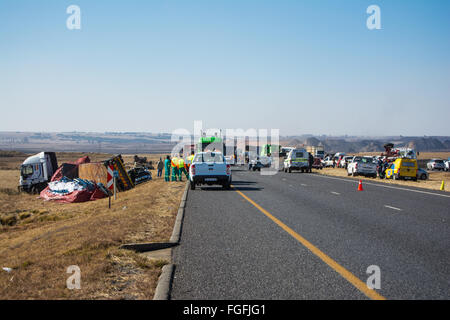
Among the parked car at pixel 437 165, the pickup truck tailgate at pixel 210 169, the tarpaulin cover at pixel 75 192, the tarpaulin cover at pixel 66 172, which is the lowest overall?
the parked car at pixel 437 165

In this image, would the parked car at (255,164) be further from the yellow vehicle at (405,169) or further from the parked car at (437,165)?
the parked car at (437,165)

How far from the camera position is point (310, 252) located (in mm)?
7590

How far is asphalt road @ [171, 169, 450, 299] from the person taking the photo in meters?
5.52

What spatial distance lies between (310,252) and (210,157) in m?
15.3

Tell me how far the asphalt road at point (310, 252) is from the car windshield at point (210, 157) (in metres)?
8.11

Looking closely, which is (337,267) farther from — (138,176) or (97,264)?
(138,176)

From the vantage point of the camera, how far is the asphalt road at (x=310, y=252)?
5.52 m

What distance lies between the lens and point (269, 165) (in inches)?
1935
